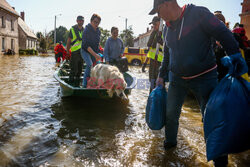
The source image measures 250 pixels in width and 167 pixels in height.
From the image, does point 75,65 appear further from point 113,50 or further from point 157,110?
point 157,110

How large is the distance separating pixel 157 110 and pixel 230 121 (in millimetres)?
1047

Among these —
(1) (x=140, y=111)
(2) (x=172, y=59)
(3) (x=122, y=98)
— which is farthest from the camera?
(1) (x=140, y=111)

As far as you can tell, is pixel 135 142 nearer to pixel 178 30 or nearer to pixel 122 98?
pixel 122 98

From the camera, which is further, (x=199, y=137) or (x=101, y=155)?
(x=199, y=137)

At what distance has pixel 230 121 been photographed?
5.96 ft

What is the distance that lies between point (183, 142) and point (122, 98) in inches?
71.6

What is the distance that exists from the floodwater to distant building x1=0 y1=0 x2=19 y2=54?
30.7 meters

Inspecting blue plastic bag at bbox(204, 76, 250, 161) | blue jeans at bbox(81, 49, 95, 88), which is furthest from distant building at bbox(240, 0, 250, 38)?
blue plastic bag at bbox(204, 76, 250, 161)

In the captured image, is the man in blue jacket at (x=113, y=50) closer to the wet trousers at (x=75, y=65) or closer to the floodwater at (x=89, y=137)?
the wet trousers at (x=75, y=65)

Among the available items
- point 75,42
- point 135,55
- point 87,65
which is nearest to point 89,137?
point 87,65

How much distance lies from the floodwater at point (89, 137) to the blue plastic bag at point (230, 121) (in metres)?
0.84

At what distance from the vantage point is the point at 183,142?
3197 mm

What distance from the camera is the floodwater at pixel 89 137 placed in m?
2.59

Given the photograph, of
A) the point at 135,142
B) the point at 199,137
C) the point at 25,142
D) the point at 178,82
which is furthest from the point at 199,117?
the point at 25,142
